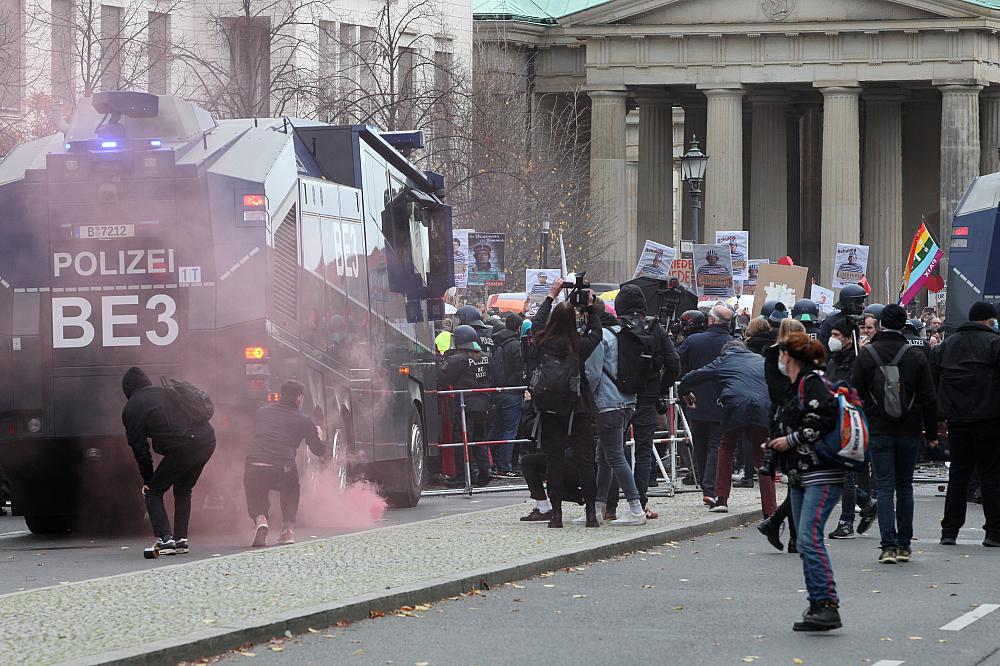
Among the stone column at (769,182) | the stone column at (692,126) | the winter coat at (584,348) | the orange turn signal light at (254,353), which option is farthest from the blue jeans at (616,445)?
the stone column at (692,126)

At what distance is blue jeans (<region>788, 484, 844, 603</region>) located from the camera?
11.9m

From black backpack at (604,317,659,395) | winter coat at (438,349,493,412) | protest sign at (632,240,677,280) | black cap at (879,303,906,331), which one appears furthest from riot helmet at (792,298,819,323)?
protest sign at (632,240,677,280)

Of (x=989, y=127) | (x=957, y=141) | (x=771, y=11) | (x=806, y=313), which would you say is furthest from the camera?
(x=989, y=127)

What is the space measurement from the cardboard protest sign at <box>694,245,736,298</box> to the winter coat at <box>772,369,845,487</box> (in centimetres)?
2573

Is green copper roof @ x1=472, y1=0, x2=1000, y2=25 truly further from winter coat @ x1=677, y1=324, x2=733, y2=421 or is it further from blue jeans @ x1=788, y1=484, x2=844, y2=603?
blue jeans @ x1=788, y1=484, x2=844, y2=603

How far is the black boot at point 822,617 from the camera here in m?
11.8

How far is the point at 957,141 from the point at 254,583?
6472 centimetres

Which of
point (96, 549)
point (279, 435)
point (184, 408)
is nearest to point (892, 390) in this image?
point (279, 435)

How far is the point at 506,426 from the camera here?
2586 cm

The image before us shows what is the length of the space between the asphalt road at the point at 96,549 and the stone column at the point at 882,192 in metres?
60.2

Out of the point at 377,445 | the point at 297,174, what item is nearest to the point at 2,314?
the point at 297,174

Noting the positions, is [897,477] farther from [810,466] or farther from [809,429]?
[809,429]

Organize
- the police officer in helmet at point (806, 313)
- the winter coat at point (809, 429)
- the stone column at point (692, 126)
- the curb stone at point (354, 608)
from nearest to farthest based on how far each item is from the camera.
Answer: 1. the curb stone at point (354, 608)
2. the winter coat at point (809, 429)
3. the police officer in helmet at point (806, 313)
4. the stone column at point (692, 126)

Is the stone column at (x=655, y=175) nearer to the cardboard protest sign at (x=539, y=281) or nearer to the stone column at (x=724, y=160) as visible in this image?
the stone column at (x=724, y=160)
